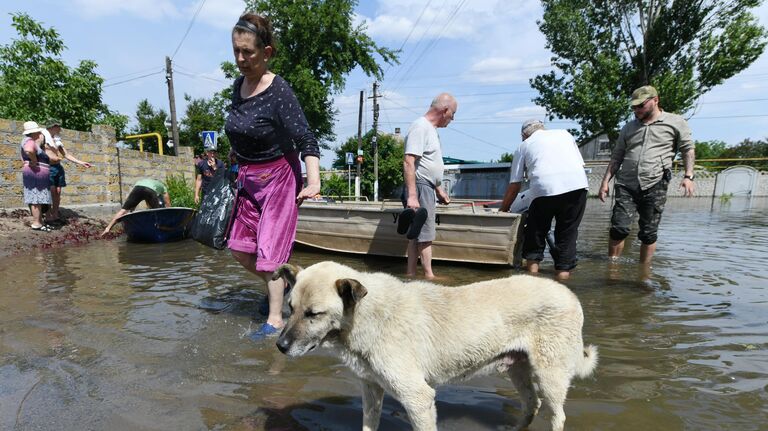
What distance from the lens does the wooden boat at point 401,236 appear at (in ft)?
21.7

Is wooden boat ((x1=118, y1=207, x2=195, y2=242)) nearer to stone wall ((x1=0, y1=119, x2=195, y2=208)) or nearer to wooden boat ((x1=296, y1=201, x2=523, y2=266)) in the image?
wooden boat ((x1=296, y1=201, x2=523, y2=266))

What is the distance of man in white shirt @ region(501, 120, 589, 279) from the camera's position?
5.03m

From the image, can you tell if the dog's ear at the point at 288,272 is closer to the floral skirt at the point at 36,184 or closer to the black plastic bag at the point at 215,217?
the black plastic bag at the point at 215,217

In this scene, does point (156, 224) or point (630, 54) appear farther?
point (630, 54)

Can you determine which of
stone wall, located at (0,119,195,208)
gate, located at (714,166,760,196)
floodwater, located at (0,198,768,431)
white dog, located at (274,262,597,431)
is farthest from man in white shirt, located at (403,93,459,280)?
gate, located at (714,166,760,196)

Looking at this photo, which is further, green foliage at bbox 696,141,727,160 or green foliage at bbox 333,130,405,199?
green foliage at bbox 696,141,727,160

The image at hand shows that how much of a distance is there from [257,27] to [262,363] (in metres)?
2.86

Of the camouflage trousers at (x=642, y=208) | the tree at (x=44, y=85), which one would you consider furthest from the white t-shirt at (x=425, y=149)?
the tree at (x=44, y=85)

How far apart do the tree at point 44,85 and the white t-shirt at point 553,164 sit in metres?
21.0

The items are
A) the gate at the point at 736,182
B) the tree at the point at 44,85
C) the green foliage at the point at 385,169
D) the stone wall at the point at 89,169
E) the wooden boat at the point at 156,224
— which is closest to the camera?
the wooden boat at the point at 156,224

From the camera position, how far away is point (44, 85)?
18078 millimetres

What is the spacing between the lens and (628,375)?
3189 mm

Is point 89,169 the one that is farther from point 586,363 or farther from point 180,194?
point 586,363

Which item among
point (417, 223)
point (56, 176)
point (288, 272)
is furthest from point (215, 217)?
point (56, 176)
